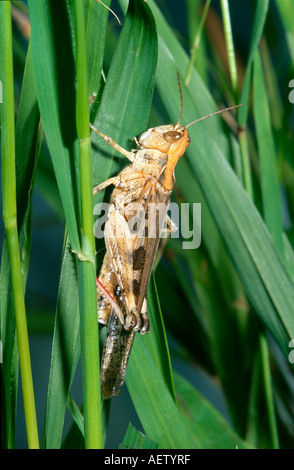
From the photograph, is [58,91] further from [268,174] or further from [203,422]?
[203,422]

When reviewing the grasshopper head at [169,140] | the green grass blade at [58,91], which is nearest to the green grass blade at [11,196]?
the green grass blade at [58,91]

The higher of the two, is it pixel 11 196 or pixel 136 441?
pixel 11 196

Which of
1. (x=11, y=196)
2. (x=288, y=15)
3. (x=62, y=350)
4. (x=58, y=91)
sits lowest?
(x=62, y=350)

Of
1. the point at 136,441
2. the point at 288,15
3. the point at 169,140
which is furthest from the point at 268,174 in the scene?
the point at 136,441

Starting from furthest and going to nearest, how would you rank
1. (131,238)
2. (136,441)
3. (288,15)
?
1. (288,15)
2. (131,238)
3. (136,441)

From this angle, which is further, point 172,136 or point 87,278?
point 172,136

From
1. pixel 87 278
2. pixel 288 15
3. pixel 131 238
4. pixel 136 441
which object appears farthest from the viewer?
pixel 288 15

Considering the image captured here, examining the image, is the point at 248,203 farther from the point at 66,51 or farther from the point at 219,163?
the point at 66,51

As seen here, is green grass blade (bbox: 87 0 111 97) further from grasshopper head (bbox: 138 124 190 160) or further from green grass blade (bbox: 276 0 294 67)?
green grass blade (bbox: 276 0 294 67)

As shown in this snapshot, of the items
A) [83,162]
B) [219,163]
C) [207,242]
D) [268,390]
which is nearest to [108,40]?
[219,163]
